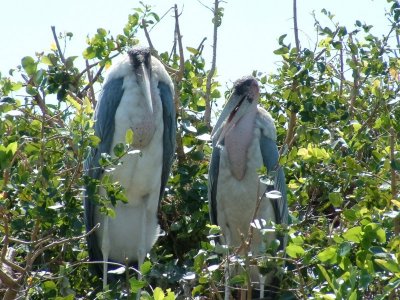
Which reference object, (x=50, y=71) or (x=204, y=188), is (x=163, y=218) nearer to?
(x=204, y=188)

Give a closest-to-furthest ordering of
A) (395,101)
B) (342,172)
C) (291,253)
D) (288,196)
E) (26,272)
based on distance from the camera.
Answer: (291,253), (26,272), (395,101), (342,172), (288,196)

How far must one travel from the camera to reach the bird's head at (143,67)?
19.7 ft

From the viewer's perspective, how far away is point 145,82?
6000 millimetres

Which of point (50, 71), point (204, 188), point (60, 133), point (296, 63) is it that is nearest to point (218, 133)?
point (204, 188)

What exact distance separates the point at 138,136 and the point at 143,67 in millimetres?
424

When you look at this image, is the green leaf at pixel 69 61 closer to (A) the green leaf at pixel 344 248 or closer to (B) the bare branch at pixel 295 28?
(B) the bare branch at pixel 295 28

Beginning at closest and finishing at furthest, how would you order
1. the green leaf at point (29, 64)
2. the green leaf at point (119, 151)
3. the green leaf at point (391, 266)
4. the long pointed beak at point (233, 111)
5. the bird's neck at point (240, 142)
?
1. the green leaf at point (391, 266)
2. the green leaf at point (119, 151)
3. the green leaf at point (29, 64)
4. the long pointed beak at point (233, 111)
5. the bird's neck at point (240, 142)

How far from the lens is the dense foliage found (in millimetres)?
4242

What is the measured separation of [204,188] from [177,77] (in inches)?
28.7

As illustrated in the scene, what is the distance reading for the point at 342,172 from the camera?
531 centimetres

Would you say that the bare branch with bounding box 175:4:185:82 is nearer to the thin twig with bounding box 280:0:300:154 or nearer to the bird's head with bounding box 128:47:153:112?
the bird's head with bounding box 128:47:153:112

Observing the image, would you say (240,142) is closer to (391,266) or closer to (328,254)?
(328,254)

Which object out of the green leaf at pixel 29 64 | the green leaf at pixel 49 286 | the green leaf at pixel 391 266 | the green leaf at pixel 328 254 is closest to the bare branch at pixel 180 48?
the green leaf at pixel 29 64

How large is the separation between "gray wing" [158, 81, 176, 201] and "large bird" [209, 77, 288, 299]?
0.31 metres
